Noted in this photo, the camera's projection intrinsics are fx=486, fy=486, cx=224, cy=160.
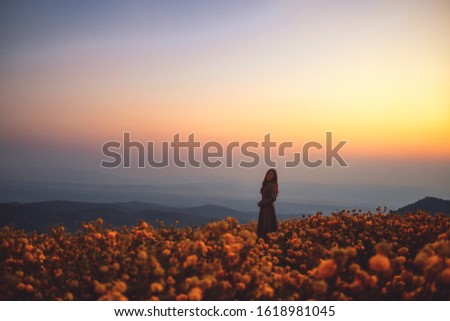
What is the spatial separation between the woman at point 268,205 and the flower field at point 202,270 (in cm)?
92

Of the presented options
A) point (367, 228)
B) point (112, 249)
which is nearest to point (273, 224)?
point (367, 228)

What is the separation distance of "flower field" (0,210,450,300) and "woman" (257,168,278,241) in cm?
92

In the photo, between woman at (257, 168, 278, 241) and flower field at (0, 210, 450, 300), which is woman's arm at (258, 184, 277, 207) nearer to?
woman at (257, 168, 278, 241)

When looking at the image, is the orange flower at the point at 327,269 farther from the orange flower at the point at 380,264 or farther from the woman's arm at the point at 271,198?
the woman's arm at the point at 271,198

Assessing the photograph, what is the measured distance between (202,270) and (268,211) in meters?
6.02

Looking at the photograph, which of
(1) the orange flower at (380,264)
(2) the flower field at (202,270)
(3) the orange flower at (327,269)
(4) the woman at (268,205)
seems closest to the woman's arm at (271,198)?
(4) the woman at (268,205)

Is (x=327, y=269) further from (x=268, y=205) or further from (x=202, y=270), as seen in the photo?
(x=268, y=205)

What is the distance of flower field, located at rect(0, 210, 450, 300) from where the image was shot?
4949mm

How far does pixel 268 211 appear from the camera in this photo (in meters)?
11.6

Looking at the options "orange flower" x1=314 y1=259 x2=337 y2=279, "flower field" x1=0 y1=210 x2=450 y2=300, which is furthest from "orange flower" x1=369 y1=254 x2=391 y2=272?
"orange flower" x1=314 y1=259 x2=337 y2=279

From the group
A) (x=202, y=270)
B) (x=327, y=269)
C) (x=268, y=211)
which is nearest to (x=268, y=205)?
(x=268, y=211)

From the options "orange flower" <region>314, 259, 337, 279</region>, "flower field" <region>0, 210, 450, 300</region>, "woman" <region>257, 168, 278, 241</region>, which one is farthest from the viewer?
"woman" <region>257, 168, 278, 241</region>

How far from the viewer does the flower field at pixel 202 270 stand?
4.95 metres
